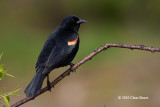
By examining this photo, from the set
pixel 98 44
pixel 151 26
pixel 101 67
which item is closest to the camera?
pixel 101 67

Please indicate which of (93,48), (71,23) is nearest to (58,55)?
(71,23)

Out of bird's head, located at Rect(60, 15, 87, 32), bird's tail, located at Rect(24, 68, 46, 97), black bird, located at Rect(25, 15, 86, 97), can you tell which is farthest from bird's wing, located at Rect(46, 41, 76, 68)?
bird's head, located at Rect(60, 15, 87, 32)

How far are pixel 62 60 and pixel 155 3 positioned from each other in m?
7.68

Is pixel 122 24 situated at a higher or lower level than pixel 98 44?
higher

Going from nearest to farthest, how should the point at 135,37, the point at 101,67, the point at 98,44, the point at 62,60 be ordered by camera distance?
the point at 62,60 < the point at 101,67 < the point at 98,44 < the point at 135,37

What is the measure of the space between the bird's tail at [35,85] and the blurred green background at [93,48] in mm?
3727

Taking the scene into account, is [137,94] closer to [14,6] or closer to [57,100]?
[57,100]

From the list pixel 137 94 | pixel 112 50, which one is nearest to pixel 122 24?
pixel 112 50

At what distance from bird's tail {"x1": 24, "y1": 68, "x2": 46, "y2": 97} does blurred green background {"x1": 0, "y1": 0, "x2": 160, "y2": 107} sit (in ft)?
12.2

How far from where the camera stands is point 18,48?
10016mm

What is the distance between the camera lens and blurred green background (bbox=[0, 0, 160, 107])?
7.77 metres

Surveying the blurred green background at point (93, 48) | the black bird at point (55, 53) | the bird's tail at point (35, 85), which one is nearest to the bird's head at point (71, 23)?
the black bird at point (55, 53)

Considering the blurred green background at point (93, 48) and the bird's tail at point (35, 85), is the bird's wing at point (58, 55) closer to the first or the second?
the bird's tail at point (35, 85)

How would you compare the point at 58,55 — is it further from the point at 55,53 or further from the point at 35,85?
the point at 35,85
